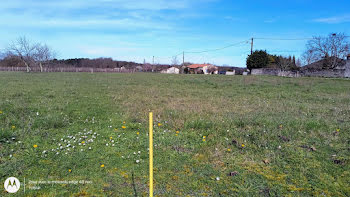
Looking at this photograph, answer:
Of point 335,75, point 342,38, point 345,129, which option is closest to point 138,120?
point 345,129

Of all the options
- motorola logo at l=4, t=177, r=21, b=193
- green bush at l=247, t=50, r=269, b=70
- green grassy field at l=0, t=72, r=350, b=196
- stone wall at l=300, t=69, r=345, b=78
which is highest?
green bush at l=247, t=50, r=269, b=70

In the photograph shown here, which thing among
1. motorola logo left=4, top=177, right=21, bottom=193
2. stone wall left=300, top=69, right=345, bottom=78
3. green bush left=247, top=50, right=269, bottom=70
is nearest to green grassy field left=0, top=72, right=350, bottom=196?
motorola logo left=4, top=177, right=21, bottom=193

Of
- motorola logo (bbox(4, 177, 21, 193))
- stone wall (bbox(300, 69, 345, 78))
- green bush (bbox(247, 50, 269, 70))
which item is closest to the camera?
motorola logo (bbox(4, 177, 21, 193))

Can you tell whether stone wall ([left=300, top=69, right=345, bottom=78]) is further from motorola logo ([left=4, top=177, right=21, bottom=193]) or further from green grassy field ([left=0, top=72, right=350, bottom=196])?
motorola logo ([left=4, top=177, right=21, bottom=193])

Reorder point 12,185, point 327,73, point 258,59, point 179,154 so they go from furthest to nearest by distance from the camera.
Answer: point 258,59
point 327,73
point 179,154
point 12,185

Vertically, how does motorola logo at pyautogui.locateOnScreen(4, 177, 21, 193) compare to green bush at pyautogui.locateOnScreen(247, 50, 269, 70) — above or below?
below

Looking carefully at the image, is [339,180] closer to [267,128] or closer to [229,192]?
[229,192]

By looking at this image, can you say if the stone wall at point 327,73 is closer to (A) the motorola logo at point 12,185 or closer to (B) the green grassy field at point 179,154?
(B) the green grassy field at point 179,154

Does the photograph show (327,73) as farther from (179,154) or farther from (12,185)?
(12,185)

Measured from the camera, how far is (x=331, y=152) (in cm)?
413

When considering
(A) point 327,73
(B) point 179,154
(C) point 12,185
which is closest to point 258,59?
(A) point 327,73

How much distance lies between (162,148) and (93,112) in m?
3.71

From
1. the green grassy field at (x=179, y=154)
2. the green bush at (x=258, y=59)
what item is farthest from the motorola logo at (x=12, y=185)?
the green bush at (x=258, y=59)

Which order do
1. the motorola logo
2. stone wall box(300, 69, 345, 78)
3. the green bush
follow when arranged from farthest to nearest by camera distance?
the green bush, stone wall box(300, 69, 345, 78), the motorola logo
